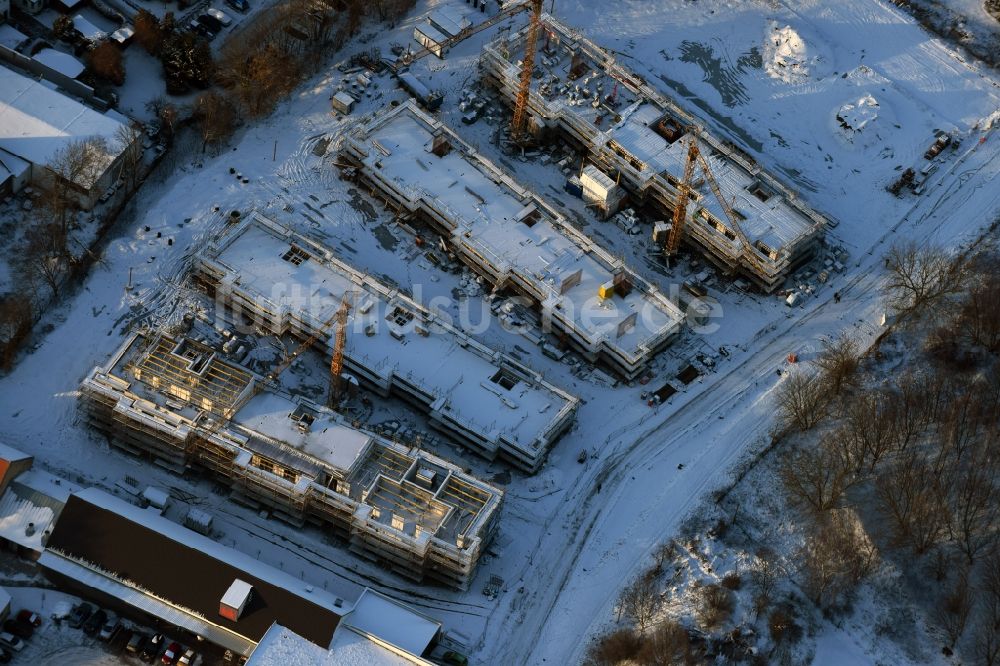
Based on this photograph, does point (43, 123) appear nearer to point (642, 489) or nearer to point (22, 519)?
point (22, 519)

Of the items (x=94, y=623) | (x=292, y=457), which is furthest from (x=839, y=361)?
(x=94, y=623)

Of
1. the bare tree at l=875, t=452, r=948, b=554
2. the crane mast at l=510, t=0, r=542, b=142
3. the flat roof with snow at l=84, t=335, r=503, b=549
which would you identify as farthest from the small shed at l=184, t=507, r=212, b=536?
the bare tree at l=875, t=452, r=948, b=554

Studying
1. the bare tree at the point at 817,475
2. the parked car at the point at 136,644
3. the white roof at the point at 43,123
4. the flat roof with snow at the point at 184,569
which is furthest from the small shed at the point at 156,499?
the bare tree at the point at 817,475

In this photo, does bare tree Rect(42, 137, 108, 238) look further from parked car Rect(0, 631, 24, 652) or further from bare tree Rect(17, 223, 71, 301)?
parked car Rect(0, 631, 24, 652)

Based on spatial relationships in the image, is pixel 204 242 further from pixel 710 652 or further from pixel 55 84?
pixel 710 652

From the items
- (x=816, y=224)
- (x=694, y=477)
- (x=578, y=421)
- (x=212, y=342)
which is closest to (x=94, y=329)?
(x=212, y=342)

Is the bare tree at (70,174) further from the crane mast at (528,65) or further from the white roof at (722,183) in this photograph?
the white roof at (722,183)
